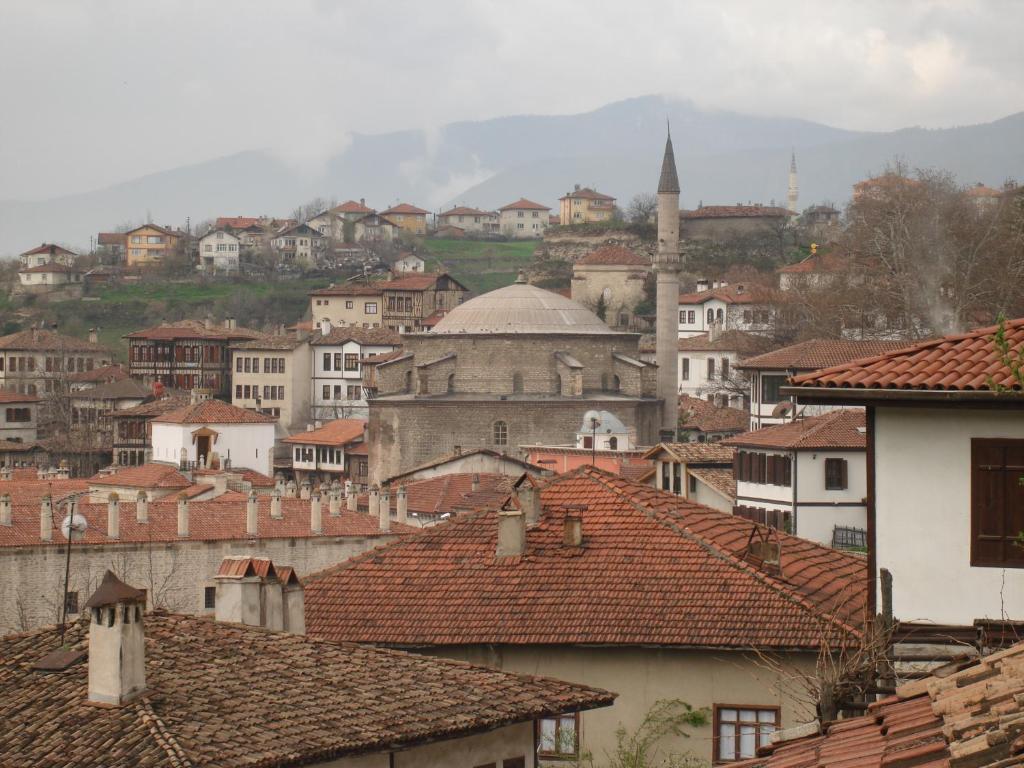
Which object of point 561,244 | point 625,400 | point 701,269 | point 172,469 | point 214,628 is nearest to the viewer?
point 214,628

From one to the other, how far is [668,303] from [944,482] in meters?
60.1

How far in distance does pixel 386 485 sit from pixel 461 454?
7.88ft

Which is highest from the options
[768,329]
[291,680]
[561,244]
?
[561,244]

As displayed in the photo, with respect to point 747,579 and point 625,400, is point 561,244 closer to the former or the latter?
point 625,400

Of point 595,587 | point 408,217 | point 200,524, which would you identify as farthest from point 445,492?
point 408,217

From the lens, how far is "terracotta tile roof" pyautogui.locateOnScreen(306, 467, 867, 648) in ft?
39.3

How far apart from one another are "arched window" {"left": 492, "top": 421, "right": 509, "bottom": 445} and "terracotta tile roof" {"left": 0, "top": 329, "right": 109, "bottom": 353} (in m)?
34.5

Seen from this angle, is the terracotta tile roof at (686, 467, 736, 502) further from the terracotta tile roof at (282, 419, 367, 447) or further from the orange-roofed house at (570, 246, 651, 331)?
the orange-roofed house at (570, 246, 651, 331)

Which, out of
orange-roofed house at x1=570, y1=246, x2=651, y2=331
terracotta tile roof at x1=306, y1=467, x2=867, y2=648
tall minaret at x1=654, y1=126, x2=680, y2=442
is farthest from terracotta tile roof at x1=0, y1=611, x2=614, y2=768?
orange-roofed house at x1=570, y1=246, x2=651, y2=331

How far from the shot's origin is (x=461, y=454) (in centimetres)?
5488

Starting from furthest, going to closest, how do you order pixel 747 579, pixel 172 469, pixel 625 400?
pixel 625 400 → pixel 172 469 → pixel 747 579

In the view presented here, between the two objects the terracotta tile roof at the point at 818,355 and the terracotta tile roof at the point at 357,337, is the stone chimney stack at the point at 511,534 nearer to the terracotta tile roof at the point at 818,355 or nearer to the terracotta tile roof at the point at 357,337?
the terracotta tile roof at the point at 818,355

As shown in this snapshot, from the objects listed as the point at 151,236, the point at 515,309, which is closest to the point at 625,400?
the point at 515,309

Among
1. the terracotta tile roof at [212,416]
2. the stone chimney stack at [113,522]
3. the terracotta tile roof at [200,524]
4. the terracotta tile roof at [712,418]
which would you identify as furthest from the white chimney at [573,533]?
the terracotta tile roof at [212,416]
